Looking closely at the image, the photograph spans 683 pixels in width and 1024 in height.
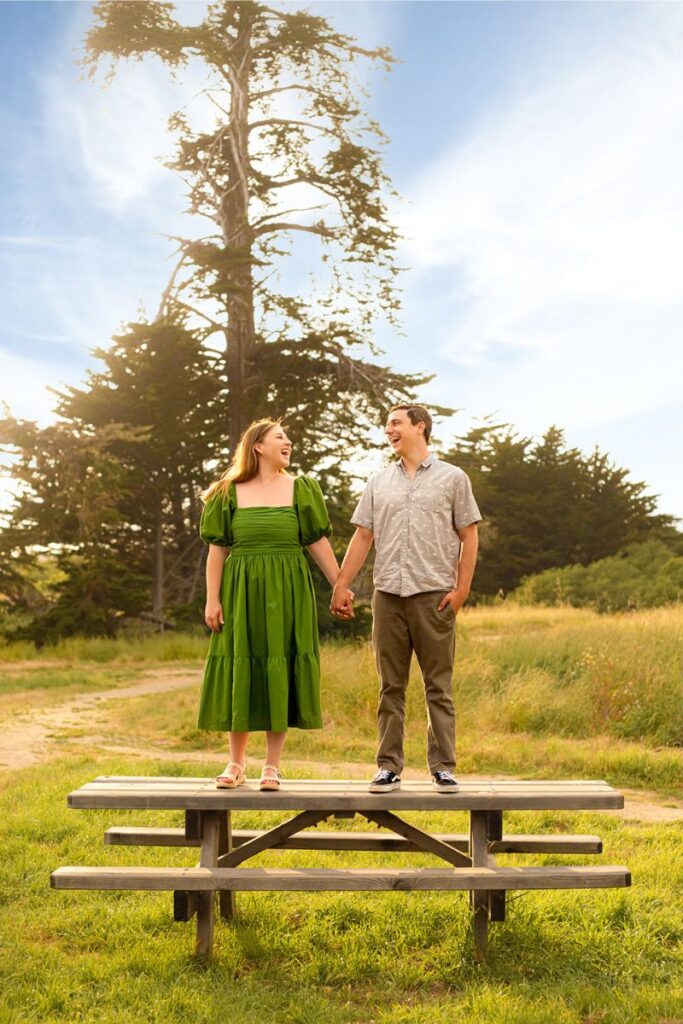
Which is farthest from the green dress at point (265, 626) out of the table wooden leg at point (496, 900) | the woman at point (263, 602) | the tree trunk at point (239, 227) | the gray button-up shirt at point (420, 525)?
the tree trunk at point (239, 227)

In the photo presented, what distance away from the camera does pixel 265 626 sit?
4.52 meters

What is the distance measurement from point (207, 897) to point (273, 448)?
1951mm

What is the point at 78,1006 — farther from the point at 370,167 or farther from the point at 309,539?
the point at 370,167

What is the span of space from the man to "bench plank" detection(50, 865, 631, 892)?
0.39 m

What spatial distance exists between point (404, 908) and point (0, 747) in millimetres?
6237

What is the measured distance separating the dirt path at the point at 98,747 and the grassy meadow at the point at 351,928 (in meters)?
0.08

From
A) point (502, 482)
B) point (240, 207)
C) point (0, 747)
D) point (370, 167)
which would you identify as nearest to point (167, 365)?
point (240, 207)

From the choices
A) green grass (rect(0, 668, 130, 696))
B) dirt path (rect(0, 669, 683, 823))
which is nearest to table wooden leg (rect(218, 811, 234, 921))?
dirt path (rect(0, 669, 683, 823))

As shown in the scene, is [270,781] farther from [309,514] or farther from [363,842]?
[309,514]

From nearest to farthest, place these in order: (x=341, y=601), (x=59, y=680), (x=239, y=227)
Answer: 1. (x=341, y=601)
2. (x=59, y=680)
3. (x=239, y=227)

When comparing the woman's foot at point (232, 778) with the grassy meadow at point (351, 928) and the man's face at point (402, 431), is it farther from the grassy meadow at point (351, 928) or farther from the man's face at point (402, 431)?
the man's face at point (402, 431)

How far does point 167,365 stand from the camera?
77.0ft

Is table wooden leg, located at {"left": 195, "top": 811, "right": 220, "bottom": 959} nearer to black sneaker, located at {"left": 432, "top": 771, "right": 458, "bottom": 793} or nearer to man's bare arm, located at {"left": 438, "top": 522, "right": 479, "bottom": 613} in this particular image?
black sneaker, located at {"left": 432, "top": 771, "right": 458, "bottom": 793}

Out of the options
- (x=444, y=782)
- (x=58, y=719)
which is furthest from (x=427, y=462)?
(x=58, y=719)
